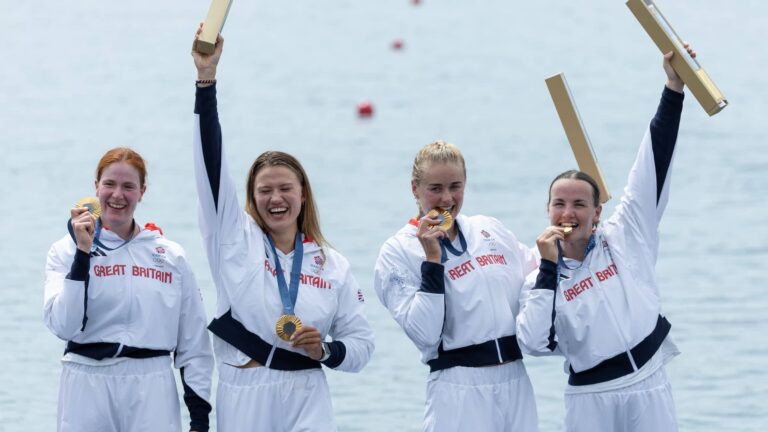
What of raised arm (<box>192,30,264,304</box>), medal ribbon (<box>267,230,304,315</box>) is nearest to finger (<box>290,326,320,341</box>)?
medal ribbon (<box>267,230,304,315</box>)

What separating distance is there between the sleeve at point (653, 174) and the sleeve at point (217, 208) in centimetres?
180

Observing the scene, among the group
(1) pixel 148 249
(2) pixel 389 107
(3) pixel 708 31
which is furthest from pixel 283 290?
(3) pixel 708 31

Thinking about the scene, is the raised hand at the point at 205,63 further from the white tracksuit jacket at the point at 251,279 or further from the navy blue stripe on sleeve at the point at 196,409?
the navy blue stripe on sleeve at the point at 196,409

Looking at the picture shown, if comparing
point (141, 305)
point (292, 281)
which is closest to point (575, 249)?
point (292, 281)

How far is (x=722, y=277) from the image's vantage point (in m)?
15.7

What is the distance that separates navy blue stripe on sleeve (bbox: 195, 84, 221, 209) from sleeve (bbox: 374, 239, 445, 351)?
869 mm

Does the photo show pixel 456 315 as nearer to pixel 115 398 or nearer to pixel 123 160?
pixel 115 398

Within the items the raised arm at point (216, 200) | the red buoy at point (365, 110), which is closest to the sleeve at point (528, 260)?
the raised arm at point (216, 200)

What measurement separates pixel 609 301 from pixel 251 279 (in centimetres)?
166

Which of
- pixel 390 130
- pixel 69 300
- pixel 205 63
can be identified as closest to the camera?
pixel 69 300

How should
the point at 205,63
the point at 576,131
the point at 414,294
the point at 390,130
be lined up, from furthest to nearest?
the point at 390,130 < the point at 576,131 < the point at 414,294 < the point at 205,63

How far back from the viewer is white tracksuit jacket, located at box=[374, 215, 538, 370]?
619cm

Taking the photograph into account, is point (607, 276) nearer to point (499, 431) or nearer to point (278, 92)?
point (499, 431)

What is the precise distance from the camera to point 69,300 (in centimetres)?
598
